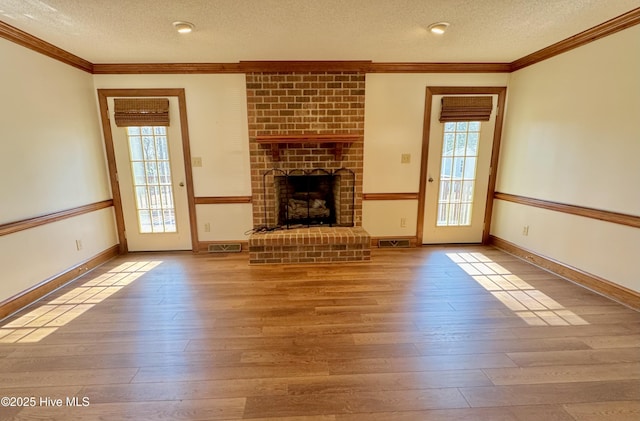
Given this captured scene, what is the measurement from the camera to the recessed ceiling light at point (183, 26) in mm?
2300

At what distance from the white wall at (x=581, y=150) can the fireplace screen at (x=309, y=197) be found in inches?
83.7

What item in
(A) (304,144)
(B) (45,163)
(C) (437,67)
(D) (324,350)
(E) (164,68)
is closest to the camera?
(D) (324,350)

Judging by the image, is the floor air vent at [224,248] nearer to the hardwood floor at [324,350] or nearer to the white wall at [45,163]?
the hardwood floor at [324,350]

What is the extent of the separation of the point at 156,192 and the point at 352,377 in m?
3.31

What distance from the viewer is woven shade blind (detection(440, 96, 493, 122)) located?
353 cm

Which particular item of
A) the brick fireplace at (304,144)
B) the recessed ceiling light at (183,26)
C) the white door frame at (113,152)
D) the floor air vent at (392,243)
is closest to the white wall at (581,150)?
the floor air vent at (392,243)

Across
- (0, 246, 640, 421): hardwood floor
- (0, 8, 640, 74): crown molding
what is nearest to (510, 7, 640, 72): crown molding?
(0, 8, 640, 74): crown molding

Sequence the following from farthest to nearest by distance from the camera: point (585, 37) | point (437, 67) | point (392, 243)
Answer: point (392, 243)
point (437, 67)
point (585, 37)

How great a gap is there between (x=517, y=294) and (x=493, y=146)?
206 cm

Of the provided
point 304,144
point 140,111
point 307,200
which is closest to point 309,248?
point 307,200

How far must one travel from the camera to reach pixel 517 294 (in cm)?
256

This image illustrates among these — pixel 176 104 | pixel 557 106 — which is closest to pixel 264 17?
pixel 176 104

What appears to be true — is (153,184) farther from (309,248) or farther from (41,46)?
(309,248)

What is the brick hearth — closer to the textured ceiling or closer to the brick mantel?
the brick mantel
